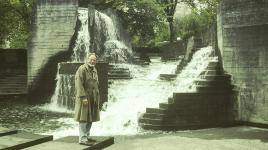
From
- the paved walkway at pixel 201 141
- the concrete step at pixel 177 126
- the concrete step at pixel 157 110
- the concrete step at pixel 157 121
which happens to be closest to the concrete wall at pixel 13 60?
the concrete step at pixel 157 110

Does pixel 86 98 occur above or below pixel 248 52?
below

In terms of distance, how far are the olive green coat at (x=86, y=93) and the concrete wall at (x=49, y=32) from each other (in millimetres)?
10654

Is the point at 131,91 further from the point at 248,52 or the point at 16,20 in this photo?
the point at 16,20

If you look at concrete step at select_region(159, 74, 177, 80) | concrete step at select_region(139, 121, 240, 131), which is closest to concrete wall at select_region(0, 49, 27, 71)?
concrete step at select_region(159, 74, 177, 80)

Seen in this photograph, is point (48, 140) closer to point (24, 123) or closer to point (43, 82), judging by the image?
point (24, 123)

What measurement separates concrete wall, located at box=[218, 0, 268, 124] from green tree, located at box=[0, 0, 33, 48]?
1709 centimetres

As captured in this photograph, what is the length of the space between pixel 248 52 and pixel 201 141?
4.34m

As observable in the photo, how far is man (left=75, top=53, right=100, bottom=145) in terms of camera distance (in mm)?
7691

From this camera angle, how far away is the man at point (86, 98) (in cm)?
769

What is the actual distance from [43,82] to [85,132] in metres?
10.9

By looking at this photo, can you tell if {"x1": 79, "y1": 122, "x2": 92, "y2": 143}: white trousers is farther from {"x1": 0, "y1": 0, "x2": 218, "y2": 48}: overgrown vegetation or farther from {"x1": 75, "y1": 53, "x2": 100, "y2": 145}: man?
{"x1": 0, "y1": 0, "x2": 218, "y2": 48}: overgrown vegetation

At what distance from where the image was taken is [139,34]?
2847cm

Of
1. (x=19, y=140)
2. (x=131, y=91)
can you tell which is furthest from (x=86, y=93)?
(x=131, y=91)

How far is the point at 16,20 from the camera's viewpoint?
1163 inches
